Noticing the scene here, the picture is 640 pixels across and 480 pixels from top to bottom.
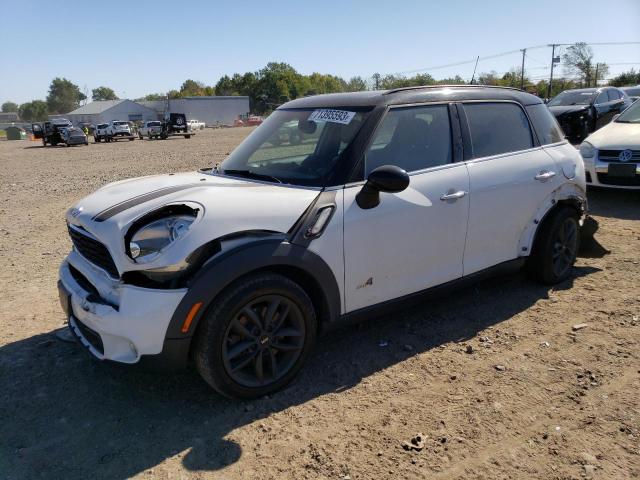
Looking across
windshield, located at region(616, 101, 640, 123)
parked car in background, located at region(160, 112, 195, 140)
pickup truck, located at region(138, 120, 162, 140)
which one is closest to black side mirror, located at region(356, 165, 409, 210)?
windshield, located at region(616, 101, 640, 123)

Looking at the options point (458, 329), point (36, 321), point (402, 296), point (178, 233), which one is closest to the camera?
point (178, 233)

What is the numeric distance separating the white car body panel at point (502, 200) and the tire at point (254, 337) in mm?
1515

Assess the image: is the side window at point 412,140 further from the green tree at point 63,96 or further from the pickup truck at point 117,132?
the green tree at point 63,96

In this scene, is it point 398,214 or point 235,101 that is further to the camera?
point 235,101

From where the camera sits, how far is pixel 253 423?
2803mm

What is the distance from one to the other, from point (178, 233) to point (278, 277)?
60cm

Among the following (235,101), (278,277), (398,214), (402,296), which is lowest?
(402,296)

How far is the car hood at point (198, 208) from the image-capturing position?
266cm

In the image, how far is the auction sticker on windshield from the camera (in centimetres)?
346

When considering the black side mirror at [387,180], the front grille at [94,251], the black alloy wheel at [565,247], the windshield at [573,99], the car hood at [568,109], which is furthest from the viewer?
the windshield at [573,99]

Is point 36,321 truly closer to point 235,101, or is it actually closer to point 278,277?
point 278,277

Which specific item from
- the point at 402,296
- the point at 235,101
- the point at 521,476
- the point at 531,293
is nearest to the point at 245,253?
the point at 402,296

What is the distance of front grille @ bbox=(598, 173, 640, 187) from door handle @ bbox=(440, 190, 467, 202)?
5289mm

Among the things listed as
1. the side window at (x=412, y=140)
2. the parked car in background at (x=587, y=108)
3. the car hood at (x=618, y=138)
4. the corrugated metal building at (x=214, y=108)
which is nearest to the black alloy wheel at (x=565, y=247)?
the side window at (x=412, y=140)
